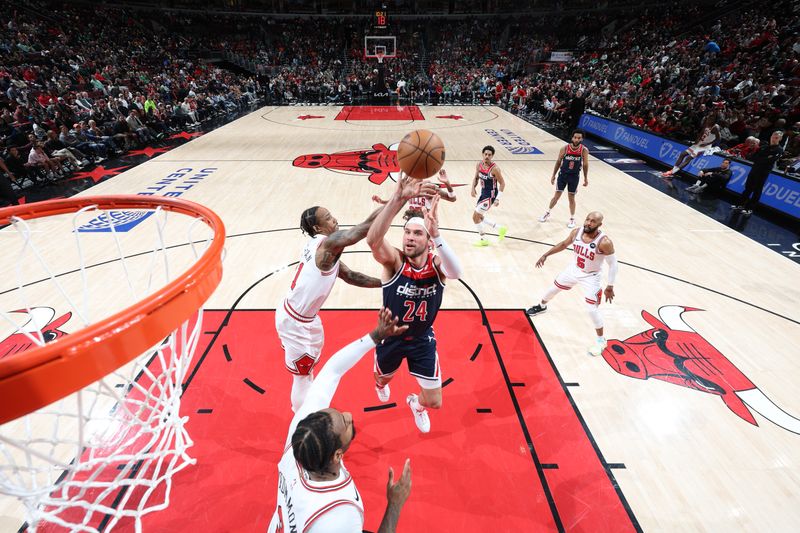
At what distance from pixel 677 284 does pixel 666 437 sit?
10.5 feet

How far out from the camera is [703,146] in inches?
400

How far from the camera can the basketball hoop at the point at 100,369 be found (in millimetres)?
1515

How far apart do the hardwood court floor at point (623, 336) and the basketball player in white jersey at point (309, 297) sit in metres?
0.80

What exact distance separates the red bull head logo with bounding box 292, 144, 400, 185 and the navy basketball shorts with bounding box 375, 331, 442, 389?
751 centimetres

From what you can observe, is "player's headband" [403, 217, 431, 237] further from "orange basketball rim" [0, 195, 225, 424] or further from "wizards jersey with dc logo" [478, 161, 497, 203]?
"wizards jersey with dc logo" [478, 161, 497, 203]

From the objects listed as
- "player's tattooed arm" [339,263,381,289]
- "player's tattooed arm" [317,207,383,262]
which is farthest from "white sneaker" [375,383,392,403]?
"player's tattooed arm" [317,207,383,262]

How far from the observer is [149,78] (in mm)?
20984

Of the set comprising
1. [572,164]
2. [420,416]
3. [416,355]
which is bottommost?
[420,416]

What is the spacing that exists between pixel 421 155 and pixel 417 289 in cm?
104

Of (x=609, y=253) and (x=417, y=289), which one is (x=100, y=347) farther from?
(x=609, y=253)

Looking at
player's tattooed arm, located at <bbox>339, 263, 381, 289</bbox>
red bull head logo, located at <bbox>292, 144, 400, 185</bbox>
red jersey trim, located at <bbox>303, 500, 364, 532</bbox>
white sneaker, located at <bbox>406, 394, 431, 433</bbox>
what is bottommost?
white sneaker, located at <bbox>406, 394, 431, 433</bbox>

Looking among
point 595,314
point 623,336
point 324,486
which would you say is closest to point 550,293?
point 595,314

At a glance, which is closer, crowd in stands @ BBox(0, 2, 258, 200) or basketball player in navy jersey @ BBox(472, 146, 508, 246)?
basketball player in navy jersey @ BBox(472, 146, 508, 246)

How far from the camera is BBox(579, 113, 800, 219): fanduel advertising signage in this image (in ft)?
27.0
